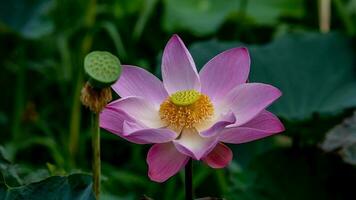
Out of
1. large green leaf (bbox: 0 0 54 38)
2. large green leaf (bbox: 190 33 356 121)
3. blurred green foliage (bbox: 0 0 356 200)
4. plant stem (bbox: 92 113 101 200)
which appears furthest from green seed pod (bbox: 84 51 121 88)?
large green leaf (bbox: 0 0 54 38)

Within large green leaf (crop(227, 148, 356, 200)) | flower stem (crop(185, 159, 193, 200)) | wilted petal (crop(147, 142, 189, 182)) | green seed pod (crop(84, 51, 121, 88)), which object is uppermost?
green seed pod (crop(84, 51, 121, 88))

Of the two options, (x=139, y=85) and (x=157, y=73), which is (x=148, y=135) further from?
(x=157, y=73)

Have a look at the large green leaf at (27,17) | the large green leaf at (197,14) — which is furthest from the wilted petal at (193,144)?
the large green leaf at (197,14)

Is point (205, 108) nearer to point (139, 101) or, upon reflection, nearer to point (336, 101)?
point (139, 101)

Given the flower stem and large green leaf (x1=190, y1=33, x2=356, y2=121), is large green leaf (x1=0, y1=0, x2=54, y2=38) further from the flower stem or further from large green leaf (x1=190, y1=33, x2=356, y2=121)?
the flower stem

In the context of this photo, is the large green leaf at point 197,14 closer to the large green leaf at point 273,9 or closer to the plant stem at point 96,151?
the large green leaf at point 273,9

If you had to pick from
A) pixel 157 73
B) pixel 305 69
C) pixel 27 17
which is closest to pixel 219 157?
pixel 157 73
